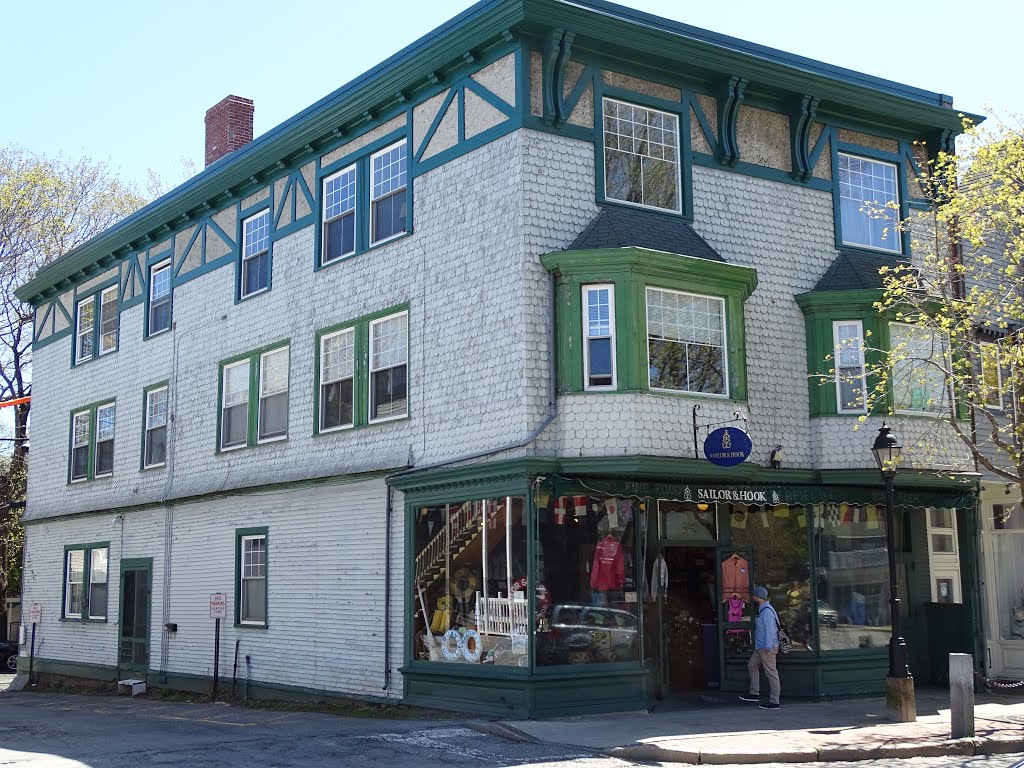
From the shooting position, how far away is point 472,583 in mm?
16547

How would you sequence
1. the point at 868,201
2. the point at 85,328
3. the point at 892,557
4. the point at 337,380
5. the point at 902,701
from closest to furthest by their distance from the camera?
the point at 902,701 → the point at 892,557 → the point at 868,201 → the point at 337,380 → the point at 85,328

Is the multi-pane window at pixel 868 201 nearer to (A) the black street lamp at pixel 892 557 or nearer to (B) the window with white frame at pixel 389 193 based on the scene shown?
(A) the black street lamp at pixel 892 557

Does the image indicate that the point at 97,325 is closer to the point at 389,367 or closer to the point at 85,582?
the point at 85,582

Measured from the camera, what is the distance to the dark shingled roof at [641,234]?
647 inches

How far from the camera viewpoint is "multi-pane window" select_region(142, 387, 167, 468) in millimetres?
25016

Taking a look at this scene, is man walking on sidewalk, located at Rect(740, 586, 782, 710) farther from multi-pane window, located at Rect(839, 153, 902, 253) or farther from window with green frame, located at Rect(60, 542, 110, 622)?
window with green frame, located at Rect(60, 542, 110, 622)

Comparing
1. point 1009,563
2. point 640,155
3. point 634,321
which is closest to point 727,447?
point 634,321

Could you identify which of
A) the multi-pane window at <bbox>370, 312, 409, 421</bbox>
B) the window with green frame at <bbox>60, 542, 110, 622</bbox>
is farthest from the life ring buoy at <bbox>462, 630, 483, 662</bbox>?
the window with green frame at <bbox>60, 542, 110, 622</bbox>

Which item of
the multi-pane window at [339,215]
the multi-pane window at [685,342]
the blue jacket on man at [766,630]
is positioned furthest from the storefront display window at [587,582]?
the multi-pane window at [339,215]

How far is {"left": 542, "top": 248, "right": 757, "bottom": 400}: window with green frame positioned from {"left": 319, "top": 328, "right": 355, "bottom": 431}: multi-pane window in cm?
491

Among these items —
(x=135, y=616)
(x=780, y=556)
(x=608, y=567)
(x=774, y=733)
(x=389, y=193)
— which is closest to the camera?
(x=774, y=733)

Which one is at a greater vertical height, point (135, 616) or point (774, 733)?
point (135, 616)

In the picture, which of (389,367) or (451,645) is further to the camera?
(389,367)

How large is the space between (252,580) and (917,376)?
12.1 m
